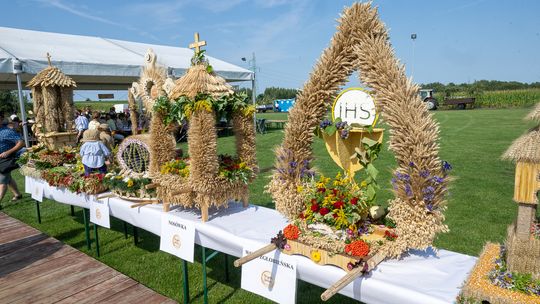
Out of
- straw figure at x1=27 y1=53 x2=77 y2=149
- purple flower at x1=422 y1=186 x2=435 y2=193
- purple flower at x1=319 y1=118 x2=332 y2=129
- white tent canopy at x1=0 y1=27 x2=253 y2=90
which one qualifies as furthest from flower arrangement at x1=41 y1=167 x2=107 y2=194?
white tent canopy at x1=0 y1=27 x2=253 y2=90

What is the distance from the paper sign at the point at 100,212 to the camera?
391cm

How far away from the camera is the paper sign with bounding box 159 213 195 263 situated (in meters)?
2.92

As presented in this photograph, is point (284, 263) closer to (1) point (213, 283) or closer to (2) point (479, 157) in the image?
(1) point (213, 283)

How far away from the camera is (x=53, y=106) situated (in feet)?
20.9

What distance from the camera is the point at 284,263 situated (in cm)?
222

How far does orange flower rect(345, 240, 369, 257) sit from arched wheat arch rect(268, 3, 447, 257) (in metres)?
0.14

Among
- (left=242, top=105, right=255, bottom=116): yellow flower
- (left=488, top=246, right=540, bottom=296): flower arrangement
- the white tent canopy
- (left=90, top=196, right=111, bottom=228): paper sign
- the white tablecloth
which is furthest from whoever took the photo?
the white tent canopy

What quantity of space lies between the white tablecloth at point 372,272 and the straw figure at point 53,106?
4208 millimetres

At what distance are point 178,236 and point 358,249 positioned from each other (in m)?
1.73

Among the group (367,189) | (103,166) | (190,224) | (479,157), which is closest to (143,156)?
(103,166)

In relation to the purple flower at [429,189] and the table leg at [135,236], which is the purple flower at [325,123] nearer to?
the purple flower at [429,189]

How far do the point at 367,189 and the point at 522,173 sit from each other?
0.87 metres

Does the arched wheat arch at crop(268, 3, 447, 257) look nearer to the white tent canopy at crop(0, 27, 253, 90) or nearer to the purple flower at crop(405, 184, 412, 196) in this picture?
the purple flower at crop(405, 184, 412, 196)

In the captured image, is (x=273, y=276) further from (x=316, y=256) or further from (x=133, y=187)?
(x=133, y=187)
